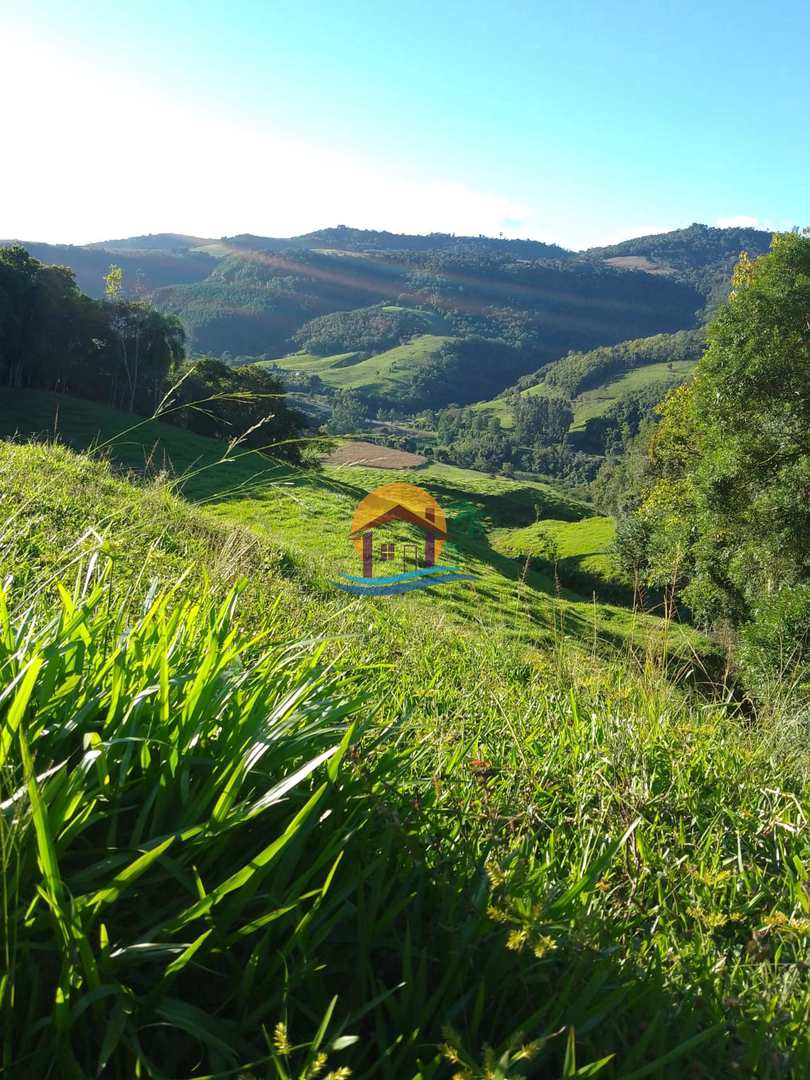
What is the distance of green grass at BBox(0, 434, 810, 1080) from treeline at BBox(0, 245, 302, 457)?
31.8 metres

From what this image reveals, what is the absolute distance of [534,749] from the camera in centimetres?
297

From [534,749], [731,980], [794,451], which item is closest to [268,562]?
[534,749]

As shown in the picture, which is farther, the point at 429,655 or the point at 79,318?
the point at 79,318

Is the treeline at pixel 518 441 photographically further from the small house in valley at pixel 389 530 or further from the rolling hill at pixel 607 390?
the small house in valley at pixel 389 530

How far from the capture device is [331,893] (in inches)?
59.5

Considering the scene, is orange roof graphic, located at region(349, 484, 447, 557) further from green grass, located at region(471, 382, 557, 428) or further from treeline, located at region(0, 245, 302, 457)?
green grass, located at region(471, 382, 557, 428)

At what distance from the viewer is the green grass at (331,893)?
4.04 ft

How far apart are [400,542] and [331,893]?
16.1 m

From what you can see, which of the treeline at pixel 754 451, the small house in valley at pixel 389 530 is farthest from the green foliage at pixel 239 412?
the treeline at pixel 754 451

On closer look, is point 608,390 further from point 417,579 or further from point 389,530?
point 417,579

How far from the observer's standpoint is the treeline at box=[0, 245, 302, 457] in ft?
115

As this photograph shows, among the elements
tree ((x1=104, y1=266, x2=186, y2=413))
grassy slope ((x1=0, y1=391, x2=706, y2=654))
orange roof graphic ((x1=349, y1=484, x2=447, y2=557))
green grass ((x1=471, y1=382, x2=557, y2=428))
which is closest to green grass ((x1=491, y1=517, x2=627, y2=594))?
grassy slope ((x1=0, y1=391, x2=706, y2=654))

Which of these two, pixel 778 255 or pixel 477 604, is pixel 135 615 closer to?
pixel 477 604

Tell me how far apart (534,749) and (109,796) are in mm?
1908
